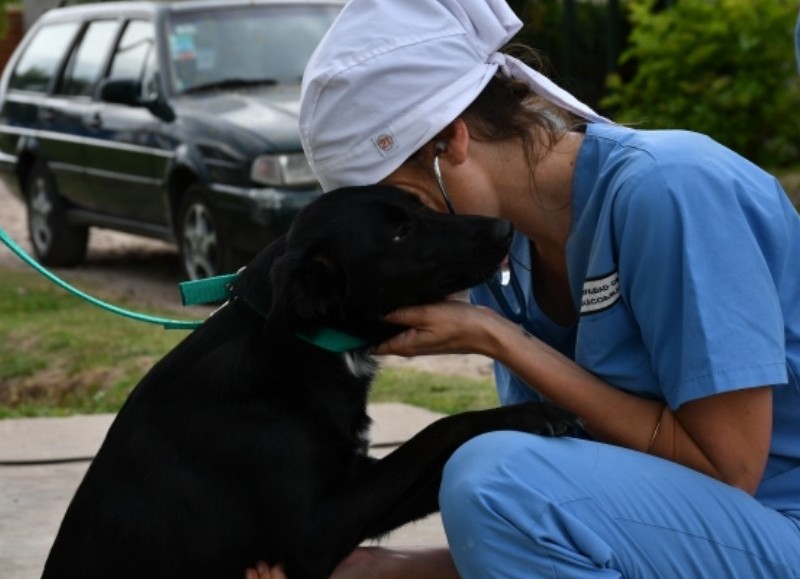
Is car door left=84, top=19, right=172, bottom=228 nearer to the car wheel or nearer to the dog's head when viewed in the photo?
the car wheel

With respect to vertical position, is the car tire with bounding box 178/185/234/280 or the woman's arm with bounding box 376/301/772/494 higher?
the woman's arm with bounding box 376/301/772/494

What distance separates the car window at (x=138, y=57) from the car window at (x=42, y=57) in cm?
95

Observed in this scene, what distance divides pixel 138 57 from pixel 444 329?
716 centimetres

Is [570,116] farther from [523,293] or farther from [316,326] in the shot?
[316,326]

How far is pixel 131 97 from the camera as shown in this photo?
9352 millimetres

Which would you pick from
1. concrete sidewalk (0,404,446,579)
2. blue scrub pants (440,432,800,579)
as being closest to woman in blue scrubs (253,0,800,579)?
blue scrub pants (440,432,800,579)

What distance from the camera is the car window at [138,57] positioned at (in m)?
A: 9.45

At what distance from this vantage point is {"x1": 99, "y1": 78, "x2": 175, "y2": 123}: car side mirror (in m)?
9.16

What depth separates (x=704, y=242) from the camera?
2.72 meters

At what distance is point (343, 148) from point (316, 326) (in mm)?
357

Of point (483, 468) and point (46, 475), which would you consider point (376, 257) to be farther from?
point (46, 475)

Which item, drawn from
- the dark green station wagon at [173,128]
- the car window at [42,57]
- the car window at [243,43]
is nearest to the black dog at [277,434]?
the dark green station wagon at [173,128]

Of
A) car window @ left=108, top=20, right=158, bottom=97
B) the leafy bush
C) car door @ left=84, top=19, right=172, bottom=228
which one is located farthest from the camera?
the leafy bush

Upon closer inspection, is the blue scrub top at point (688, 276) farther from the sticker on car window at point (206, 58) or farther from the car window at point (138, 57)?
the car window at point (138, 57)
